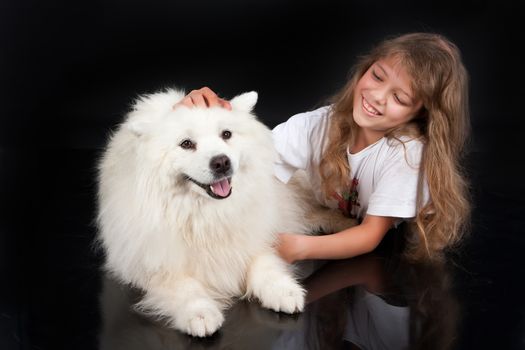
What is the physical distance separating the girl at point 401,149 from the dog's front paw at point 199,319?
0.55m

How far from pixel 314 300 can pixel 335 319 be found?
159 millimetres

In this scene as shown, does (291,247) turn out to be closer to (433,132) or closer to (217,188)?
(217,188)

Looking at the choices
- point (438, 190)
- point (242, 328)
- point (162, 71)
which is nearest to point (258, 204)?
point (242, 328)

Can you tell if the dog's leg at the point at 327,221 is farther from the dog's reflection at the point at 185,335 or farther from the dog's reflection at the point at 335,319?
the dog's reflection at the point at 185,335

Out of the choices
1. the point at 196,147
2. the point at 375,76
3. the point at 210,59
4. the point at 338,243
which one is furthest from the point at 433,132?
the point at 210,59

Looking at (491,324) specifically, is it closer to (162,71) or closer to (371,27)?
(371,27)

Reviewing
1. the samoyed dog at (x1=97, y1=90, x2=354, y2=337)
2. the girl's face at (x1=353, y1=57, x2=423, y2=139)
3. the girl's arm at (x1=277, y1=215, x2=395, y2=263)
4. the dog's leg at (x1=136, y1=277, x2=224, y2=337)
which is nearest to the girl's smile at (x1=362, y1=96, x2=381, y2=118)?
the girl's face at (x1=353, y1=57, x2=423, y2=139)

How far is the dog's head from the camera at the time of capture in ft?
8.01

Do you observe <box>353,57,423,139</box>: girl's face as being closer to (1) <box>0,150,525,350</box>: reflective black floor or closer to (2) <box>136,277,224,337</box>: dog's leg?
(1) <box>0,150,525,350</box>: reflective black floor

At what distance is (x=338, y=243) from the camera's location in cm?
304

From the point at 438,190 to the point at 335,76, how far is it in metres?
1.90

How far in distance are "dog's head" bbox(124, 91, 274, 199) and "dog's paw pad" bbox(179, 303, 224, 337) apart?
1.41 feet

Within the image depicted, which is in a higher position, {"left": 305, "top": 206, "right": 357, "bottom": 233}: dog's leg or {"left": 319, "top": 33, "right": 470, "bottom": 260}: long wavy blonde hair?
{"left": 319, "top": 33, "right": 470, "bottom": 260}: long wavy blonde hair

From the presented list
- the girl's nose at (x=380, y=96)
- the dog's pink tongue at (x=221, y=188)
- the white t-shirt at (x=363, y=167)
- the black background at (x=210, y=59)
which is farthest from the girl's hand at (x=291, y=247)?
the black background at (x=210, y=59)
